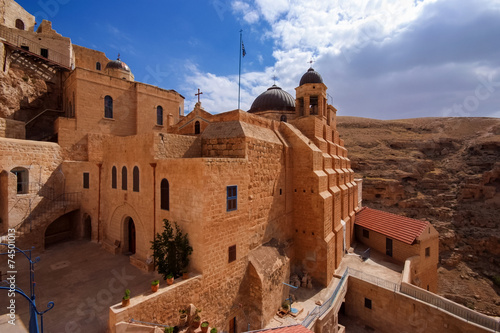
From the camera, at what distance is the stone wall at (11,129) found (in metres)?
12.5

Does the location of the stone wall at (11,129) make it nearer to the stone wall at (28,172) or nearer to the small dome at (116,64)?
the stone wall at (28,172)

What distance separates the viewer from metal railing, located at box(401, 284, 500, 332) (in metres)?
8.97

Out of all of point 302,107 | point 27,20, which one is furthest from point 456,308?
point 27,20

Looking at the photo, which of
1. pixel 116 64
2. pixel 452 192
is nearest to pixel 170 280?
pixel 116 64

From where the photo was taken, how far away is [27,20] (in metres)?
20.5

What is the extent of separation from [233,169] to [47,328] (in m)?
6.67

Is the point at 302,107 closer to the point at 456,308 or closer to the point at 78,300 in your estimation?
the point at 456,308

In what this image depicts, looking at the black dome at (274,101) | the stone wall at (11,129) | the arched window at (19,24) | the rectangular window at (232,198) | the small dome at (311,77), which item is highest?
the arched window at (19,24)

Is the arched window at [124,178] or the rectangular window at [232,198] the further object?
the arched window at [124,178]

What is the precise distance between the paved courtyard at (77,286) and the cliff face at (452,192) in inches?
1065

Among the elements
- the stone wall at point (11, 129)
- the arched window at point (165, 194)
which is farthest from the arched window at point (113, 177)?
the stone wall at point (11, 129)

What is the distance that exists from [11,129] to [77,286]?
36.2ft

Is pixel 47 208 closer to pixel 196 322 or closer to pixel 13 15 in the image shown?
pixel 196 322

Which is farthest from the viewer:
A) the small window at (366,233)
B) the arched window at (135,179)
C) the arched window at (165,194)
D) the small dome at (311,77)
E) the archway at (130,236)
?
the small dome at (311,77)
